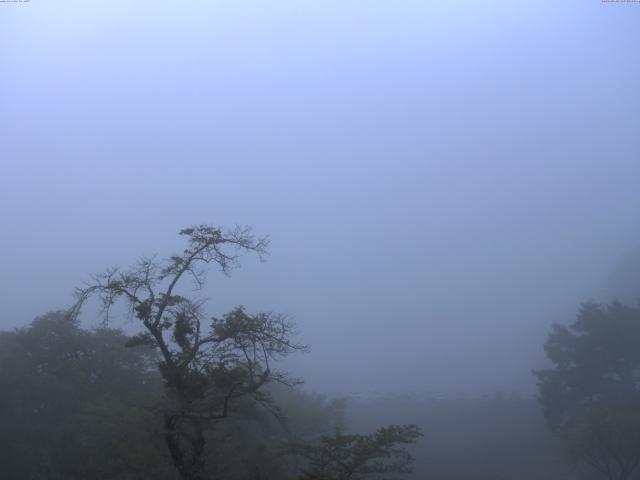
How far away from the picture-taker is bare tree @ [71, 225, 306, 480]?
1054 cm

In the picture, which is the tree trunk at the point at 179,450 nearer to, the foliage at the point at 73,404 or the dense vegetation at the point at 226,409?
the dense vegetation at the point at 226,409

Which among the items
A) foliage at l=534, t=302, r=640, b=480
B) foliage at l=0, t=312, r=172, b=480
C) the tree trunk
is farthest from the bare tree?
foliage at l=534, t=302, r=640, b=480

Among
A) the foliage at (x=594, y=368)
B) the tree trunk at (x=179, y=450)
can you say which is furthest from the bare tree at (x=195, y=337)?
the foliage at (x=594, y=368)

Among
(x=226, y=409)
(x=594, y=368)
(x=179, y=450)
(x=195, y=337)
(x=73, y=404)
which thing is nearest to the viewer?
(x=226, y=409)

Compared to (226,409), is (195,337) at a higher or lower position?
higher

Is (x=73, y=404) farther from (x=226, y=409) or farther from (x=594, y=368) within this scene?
(x=594, y=368)

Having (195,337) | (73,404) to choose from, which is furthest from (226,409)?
(73,404)

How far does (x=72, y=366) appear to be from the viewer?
25.5m

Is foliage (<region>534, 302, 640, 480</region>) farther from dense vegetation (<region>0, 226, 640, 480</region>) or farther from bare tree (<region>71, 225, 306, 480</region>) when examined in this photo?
bare tree (<region>71, 225, 306, 480</region>)

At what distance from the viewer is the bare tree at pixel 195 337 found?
10.5 metres

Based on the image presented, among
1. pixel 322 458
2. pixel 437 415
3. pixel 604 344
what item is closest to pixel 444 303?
pixel 437 415

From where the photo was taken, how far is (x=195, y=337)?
38.1 ft

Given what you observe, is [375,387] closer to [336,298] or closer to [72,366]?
[72,366]

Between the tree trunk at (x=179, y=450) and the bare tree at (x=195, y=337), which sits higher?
the bare tree at (x=195, y=337)
